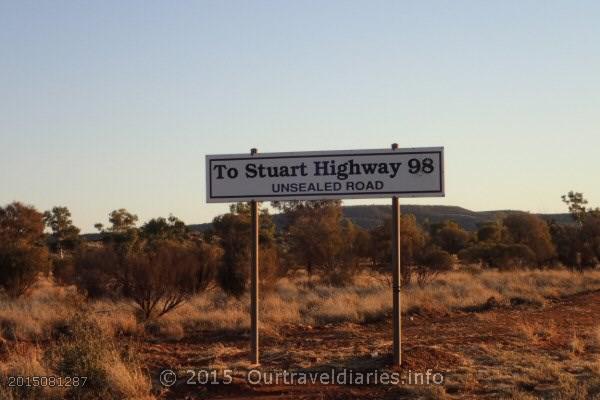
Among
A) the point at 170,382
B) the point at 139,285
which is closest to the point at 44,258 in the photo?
the point at 139,285

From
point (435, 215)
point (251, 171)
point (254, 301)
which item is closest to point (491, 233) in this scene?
point (254, 301)

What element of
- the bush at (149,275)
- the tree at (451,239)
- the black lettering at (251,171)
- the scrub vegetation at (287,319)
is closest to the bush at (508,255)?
the scrub vegetation at (287,319)

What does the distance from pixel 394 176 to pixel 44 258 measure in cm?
1736

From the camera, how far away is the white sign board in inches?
400

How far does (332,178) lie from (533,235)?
1325 inches

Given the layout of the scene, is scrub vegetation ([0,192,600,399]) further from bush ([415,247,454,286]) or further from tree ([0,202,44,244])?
tree ([0,202,44,244])

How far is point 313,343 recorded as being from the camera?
Result: 43.3 feet

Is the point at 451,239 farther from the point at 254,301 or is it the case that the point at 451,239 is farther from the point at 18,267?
the point at 254,301

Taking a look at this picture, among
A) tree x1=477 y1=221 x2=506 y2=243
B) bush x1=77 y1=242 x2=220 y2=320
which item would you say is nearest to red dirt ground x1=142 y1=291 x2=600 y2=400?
bush x1=77 y1=242 x2=220 y2=320

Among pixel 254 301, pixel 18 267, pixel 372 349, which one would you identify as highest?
pixel 18 267

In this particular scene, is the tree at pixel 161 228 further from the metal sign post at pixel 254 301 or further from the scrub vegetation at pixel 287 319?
the metal sign post at pixel 254 301

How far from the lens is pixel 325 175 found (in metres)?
A: 10.4

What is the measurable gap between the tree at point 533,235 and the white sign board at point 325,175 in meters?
31.5

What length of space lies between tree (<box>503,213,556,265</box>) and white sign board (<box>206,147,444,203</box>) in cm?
3147
